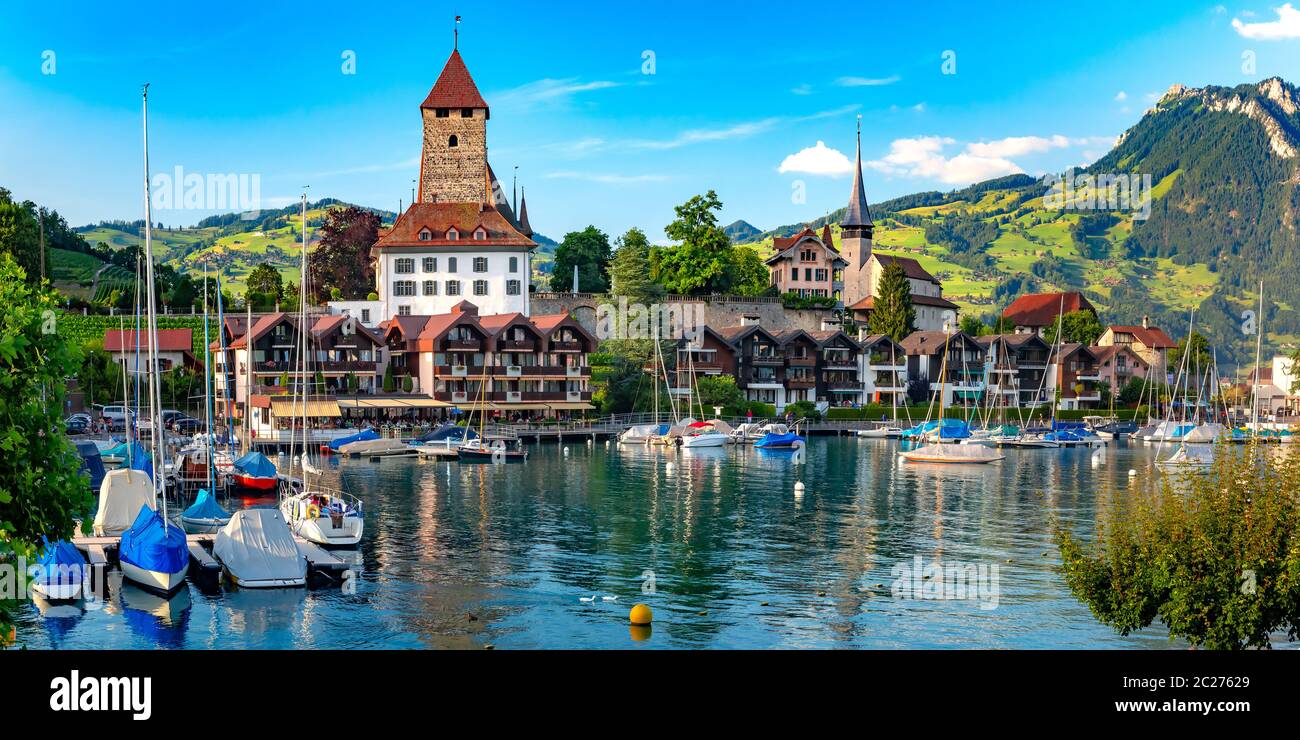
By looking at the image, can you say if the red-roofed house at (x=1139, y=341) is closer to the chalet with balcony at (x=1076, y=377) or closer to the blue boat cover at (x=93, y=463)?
the chalet with balcony at (x=1076, y=377)

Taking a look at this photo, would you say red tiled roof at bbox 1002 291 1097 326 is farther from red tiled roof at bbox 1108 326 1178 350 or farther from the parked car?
the parked car

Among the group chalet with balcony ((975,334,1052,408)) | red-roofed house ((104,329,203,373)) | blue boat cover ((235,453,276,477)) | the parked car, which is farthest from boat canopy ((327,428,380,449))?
chalet with balcony ((975,334,1052,408))

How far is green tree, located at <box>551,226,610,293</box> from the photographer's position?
139125 millimetres

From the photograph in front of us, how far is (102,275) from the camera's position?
131 m

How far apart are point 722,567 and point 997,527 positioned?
17.0m

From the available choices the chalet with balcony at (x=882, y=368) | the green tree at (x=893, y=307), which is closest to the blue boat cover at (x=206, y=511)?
the chalet with balcony at (x=882, y=368)

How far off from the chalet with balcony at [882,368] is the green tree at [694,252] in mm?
18605

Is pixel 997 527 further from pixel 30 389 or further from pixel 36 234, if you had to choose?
pixel 36 234

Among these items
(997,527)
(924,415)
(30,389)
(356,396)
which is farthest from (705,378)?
(30,389)

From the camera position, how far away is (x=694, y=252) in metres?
134

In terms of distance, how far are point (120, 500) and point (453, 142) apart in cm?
→ 8970

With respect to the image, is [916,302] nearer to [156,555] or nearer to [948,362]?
[948,362]

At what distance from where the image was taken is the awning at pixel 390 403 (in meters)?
95.8

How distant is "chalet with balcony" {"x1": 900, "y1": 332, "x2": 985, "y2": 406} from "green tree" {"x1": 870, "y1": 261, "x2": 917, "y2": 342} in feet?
5.52
